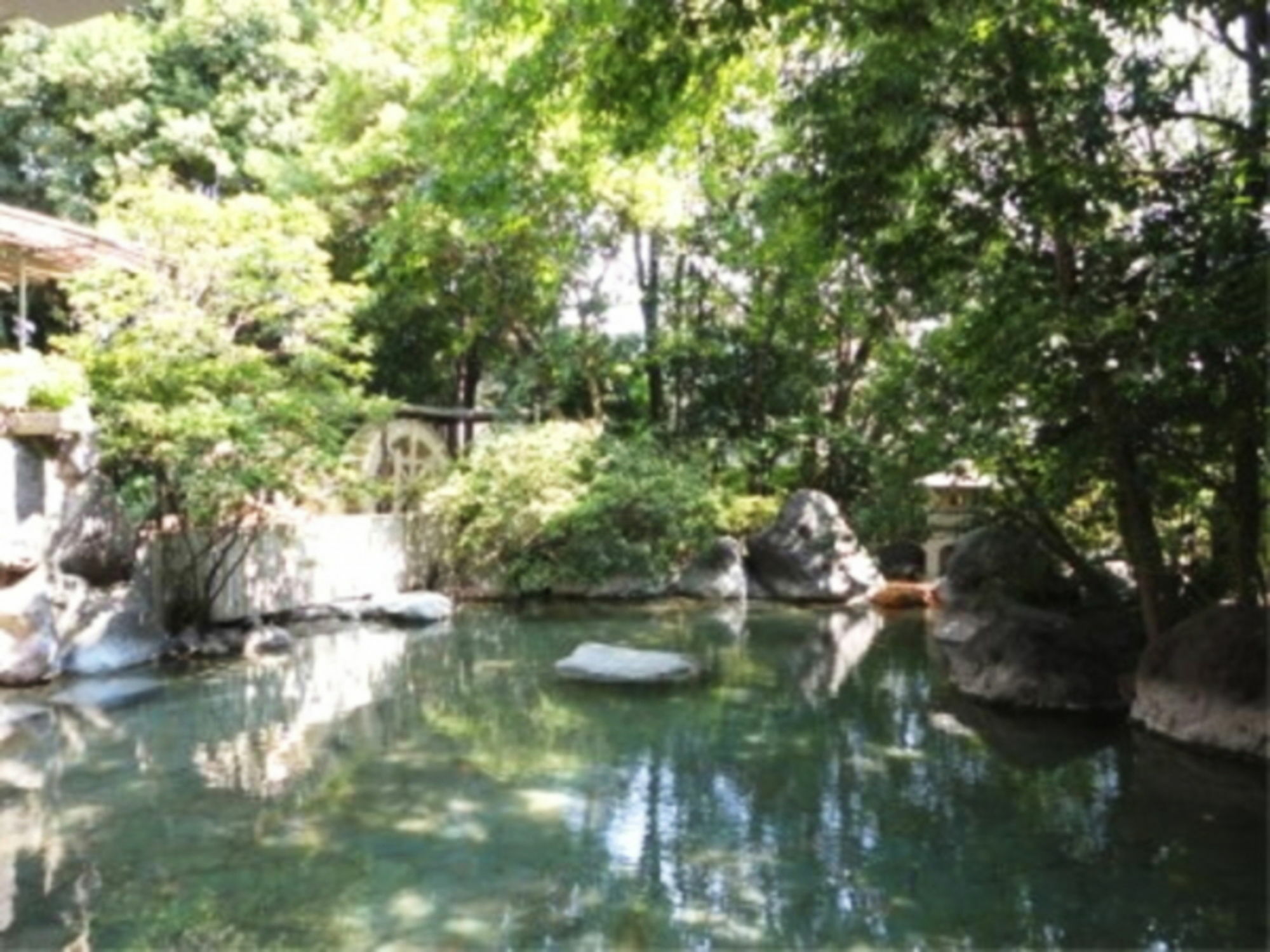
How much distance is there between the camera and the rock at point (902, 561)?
17.9m

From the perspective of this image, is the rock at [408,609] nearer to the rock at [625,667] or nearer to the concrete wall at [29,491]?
the rock at [625,667]

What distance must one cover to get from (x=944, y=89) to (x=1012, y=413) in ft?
8.26

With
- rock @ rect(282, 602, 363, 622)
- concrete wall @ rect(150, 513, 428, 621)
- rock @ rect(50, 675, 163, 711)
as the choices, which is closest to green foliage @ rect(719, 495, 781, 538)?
concrete wall @ rect(150, 513, 428, 621)

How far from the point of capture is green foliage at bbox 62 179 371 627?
10.3 meters

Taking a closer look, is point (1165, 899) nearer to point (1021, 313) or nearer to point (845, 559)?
point (1021, 313)

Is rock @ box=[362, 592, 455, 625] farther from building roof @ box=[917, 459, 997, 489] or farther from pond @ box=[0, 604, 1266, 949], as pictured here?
building roof @ box=[917, 459, 997, 489]

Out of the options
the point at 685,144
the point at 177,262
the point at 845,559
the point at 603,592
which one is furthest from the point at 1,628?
the point at 845,559

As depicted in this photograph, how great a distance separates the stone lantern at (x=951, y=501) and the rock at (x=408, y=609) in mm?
6043

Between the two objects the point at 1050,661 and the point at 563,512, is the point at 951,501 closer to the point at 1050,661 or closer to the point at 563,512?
the point at 1050,661

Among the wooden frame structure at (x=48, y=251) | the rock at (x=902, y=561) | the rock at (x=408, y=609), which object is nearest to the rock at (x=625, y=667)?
the rock at (x=408, y=609)

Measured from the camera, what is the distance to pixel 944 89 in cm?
653

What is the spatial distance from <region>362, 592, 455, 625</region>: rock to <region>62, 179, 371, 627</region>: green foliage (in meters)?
2.00

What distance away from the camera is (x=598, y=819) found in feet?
20.1

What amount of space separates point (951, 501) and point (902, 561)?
15.9 ft
